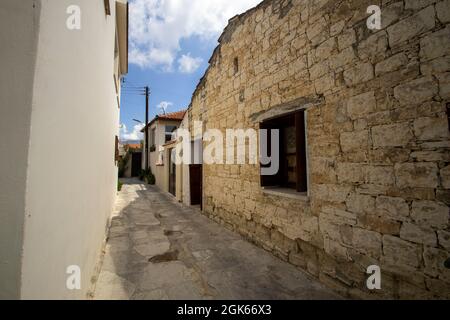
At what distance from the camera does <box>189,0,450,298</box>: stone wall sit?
1958mm

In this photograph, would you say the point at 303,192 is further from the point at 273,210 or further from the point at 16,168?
the point at 16,168

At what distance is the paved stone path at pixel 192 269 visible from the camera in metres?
Answer: 2.56

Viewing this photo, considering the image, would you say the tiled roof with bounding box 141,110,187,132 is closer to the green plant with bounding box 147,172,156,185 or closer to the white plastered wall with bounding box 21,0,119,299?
the green plant with bounding box 147,172,156,185

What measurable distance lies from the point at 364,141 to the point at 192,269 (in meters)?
2.71

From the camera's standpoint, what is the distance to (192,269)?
3.12 m

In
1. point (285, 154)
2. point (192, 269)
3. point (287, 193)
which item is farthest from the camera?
point (285, 154)

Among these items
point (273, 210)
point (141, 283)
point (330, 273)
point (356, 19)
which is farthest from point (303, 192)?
point (141, 283)

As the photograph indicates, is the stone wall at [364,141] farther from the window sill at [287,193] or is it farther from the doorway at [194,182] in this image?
the doorway at [194,182]

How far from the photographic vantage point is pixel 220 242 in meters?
4.19

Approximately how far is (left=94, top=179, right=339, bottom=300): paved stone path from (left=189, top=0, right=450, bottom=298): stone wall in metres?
0.36

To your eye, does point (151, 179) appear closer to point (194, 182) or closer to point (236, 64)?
point (194, 182)

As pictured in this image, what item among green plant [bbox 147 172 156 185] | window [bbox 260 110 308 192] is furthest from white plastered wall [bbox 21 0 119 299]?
green plant [bbox 147 172 156 185]

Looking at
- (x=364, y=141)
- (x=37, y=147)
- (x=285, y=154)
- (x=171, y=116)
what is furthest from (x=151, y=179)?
(x=37, y=147)
